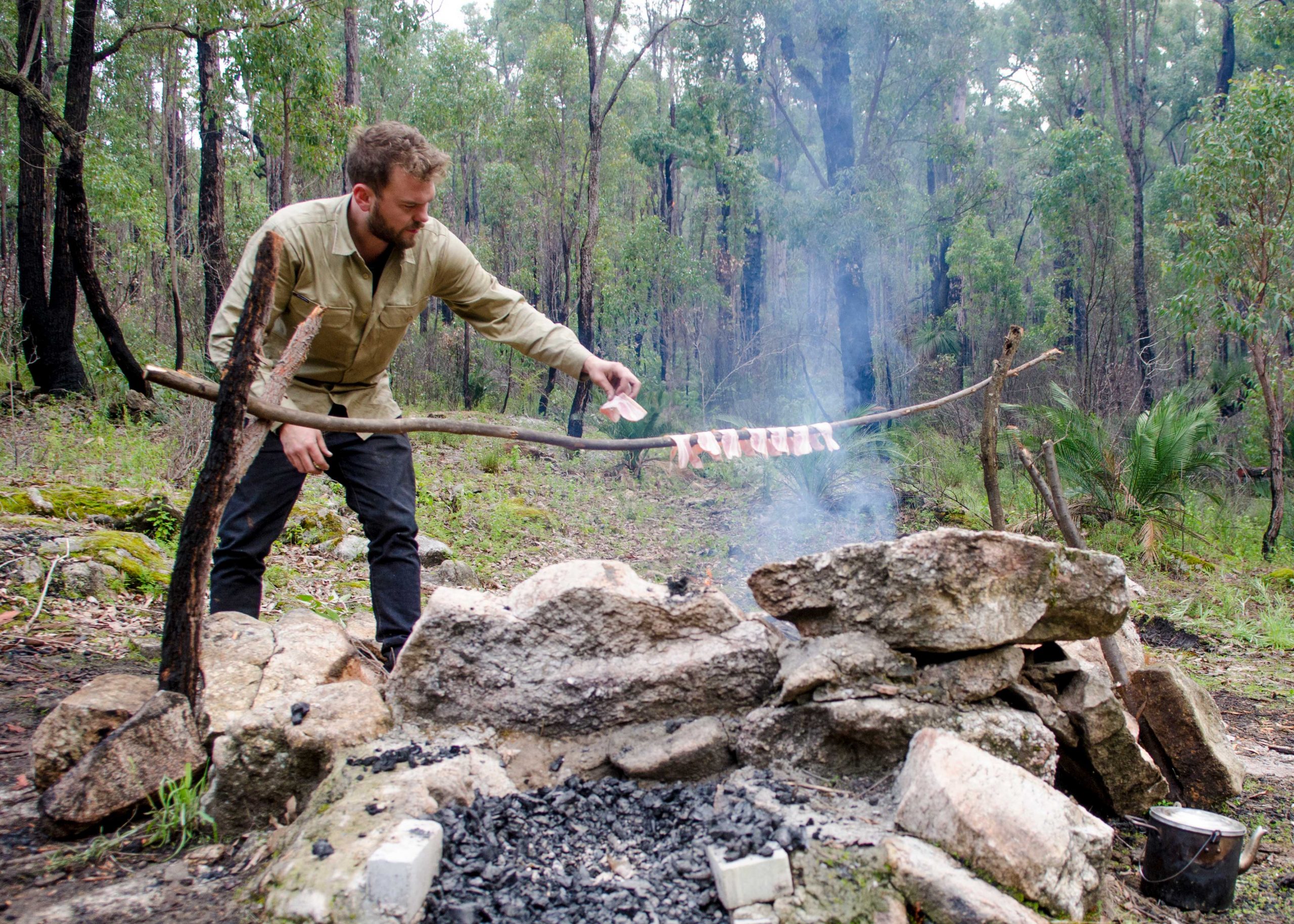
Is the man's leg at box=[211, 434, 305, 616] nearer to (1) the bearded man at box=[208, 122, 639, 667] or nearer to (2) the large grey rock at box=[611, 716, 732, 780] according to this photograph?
(1) the bearded man at box=[208, 122, 639, 667]

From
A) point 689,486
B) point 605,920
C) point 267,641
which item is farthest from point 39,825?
point 689,486

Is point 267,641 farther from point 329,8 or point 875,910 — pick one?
point 329,8

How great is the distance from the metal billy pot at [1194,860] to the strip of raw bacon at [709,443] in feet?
5.37

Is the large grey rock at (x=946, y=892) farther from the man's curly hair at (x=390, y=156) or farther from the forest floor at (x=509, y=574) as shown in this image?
the man's curly hair at (x=390, y=156)

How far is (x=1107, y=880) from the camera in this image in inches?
94.0

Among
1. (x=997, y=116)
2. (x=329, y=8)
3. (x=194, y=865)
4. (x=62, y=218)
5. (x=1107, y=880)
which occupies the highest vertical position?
(x=997, y=116)

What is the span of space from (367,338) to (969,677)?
2173 mm

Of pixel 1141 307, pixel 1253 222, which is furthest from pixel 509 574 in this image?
pixel 1141 307

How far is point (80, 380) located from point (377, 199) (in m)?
8.84

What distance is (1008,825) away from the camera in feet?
6.43

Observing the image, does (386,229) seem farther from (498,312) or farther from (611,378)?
(611,378)

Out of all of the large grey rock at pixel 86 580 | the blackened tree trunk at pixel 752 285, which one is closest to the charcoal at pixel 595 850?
the large grey rock at pixel 86 580

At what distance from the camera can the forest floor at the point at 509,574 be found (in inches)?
83.4

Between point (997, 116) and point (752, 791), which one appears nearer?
point (752, 791)
